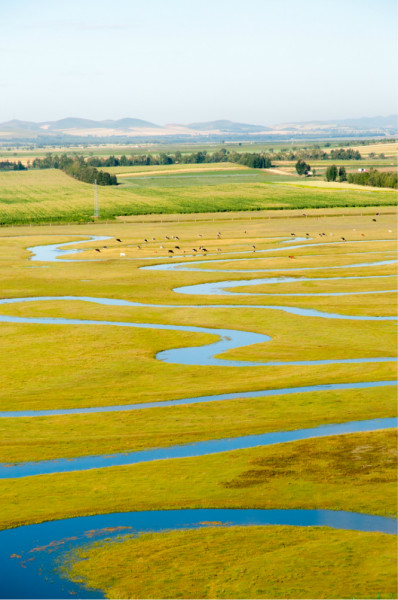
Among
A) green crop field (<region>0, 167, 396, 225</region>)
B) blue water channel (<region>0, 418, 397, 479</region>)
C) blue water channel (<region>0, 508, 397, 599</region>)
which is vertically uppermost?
green crop field (<region>0, 167, 396, 225</region>)

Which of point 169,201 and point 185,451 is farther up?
point 169,201

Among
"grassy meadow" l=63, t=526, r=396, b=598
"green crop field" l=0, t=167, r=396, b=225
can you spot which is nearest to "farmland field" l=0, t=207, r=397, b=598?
"grassy meadow" l=63, t=526, r=396, b=598

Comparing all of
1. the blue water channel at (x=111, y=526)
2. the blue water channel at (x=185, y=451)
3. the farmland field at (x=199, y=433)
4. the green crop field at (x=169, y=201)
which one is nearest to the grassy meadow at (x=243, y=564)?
the farmland field at (x=199, y=433)

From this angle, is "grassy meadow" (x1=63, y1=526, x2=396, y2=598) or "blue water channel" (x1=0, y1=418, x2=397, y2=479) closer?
"grassy meadow" (x1=63, y1=526, x2=396, y2=598)

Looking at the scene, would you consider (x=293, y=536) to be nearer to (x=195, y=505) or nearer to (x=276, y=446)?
(x=195, y=505)

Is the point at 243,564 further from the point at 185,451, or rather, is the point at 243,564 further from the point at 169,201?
the point at 169,201

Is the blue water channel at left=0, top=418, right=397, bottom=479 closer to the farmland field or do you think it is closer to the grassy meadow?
the farmland field

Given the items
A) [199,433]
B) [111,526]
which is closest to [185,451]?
[199,433]

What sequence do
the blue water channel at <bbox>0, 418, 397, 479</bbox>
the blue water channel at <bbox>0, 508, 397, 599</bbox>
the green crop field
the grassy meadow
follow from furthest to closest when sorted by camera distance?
1. the green crop field
2. the blue water channel at <bbox>0, 418, 397, 479</bbox>
3. the blue water channel at <bbox>0, 508, 397, 599</bbox>
4. the grassy meadow

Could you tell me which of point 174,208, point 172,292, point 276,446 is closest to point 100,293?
point 172,292
